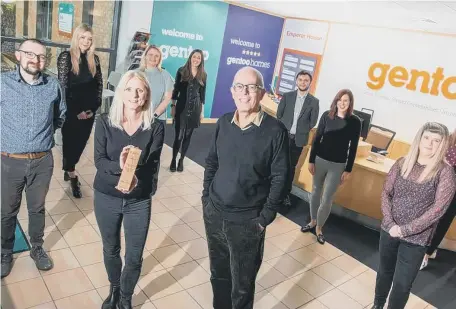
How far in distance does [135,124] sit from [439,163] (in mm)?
1942

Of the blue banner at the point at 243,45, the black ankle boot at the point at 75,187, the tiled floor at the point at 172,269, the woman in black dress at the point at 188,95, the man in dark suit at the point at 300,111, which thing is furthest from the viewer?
the blue banner at the point at 243,45

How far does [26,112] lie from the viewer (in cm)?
245

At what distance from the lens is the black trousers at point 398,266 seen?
101 inches

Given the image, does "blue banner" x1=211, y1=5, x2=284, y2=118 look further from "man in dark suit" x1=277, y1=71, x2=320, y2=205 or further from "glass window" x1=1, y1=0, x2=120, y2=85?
"man in dark suit" x1=277, y1=71, x2=320, y2=205

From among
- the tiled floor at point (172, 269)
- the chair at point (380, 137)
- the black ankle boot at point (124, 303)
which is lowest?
the tiled floor at point (172, 269)

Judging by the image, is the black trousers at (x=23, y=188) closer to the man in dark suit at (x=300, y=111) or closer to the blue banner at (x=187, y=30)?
the man in dark suit at (x=300, y=111)

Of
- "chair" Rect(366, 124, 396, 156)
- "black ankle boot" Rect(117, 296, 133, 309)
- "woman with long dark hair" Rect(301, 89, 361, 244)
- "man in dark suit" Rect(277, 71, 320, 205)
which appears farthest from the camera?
"chair" Rect(366, 124, 396, 156)

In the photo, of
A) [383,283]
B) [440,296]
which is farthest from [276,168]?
[440,296]

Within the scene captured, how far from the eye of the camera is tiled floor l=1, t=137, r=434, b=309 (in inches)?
108

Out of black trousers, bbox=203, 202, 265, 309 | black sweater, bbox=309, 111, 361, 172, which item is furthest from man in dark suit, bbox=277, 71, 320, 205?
black trousers, bbox=203, 202, 265, 309

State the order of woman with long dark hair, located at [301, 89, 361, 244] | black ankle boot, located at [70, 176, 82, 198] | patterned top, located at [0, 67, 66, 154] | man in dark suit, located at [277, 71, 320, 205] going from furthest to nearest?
man in dark suit, located at [277, 71, 320, 205] → black ankle boot, located at [70, 176, 82, 198] → woman with long dark hair, located at [301, 89, 361, 244] → patterned top, located at [0, 67, 66, 154]

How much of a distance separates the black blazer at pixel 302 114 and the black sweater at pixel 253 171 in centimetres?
238

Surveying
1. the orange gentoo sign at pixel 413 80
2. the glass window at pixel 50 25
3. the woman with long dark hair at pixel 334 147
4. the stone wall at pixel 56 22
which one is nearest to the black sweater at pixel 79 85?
the woman with long dark hair at pixel 334 147

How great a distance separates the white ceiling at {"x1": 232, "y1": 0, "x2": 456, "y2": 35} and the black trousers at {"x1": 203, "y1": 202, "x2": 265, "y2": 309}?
4.21 metres
